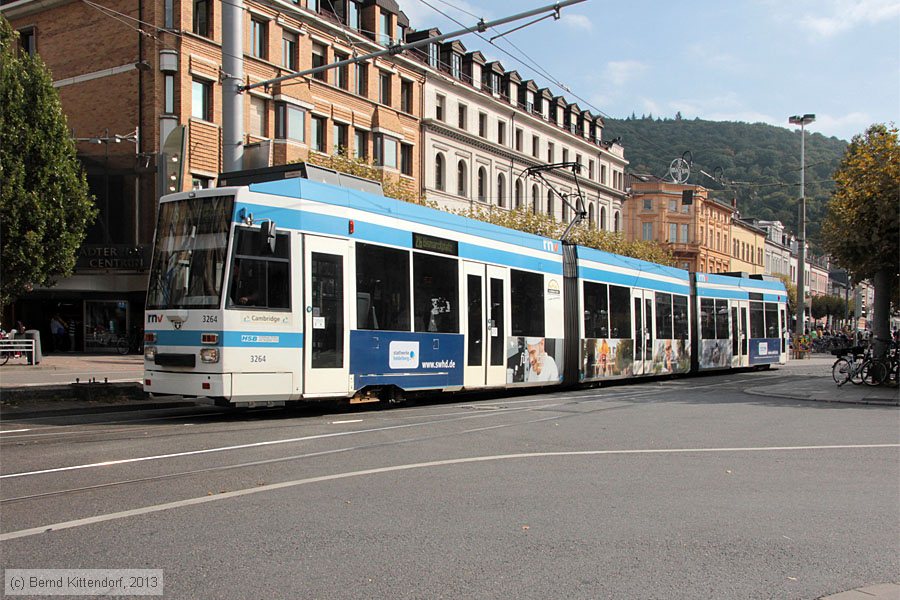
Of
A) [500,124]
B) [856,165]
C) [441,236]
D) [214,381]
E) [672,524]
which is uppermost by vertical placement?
[500,124]

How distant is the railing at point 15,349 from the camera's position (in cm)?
2361

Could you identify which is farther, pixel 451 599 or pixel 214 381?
pixel 214 381

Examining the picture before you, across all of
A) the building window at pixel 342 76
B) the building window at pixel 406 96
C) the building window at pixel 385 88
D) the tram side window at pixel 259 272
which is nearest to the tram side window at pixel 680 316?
the tram side window at pixel 259 272

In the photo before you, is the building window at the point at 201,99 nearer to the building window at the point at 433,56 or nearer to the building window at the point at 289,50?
the building window at the point at 289,50

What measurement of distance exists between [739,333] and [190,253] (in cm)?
2222

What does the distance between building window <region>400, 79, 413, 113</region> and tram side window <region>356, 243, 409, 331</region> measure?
35106 mm

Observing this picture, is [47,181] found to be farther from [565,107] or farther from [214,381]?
[565,107]

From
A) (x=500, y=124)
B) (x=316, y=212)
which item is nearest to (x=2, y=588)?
(x=316, y=212)

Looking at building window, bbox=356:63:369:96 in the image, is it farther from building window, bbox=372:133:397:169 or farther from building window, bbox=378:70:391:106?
building window, bbox=372:133:397:169

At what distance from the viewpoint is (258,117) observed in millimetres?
36812

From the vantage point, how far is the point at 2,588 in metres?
4.32

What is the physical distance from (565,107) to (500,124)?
11.1 meters

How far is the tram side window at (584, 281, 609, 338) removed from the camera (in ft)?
64.1

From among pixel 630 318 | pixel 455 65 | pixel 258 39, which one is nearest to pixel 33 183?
pixel 258 39
